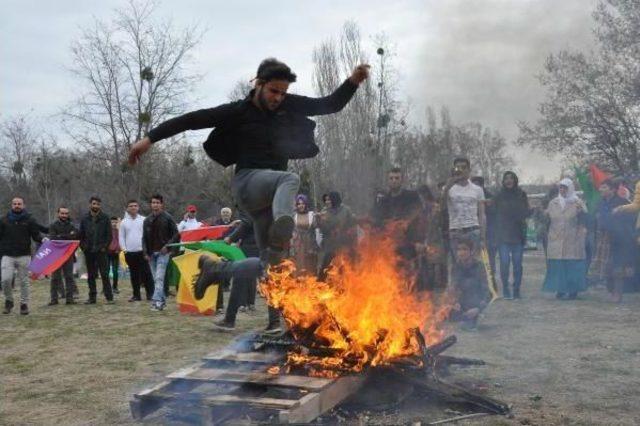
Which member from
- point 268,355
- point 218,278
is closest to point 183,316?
point 218,278

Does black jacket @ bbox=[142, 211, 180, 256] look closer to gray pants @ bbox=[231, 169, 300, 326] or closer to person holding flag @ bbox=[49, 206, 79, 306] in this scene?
person holding flag @ bbox=[49, 206, 79, 306]

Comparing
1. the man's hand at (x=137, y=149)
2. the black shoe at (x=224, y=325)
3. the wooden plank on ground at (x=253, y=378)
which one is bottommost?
the black shoe at (x=224, y=325)

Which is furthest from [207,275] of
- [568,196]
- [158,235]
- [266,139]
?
[568,196]

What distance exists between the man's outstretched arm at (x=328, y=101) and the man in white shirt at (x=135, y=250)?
8154 mm

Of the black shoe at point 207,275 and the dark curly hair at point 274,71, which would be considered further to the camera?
the black shoe at point 207,275

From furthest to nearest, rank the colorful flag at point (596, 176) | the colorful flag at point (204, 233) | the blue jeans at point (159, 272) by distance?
the colorful flag at point (204, 233), the colorful flag at point (596, 176), the blue jeans at point (159, 272)

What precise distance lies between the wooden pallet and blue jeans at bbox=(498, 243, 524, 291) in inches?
265

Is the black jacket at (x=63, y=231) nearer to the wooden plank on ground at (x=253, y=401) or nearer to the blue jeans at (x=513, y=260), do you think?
the blue jeans at (x=513, y=260)

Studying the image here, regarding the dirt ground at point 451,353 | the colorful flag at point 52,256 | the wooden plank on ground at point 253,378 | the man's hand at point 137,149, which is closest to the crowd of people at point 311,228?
the man's hand at point 137,149

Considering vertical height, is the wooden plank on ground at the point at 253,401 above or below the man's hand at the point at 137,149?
below

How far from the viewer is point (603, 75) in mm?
23828

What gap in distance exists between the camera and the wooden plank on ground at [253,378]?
4383 millimetres

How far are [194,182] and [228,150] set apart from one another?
99.6 ft

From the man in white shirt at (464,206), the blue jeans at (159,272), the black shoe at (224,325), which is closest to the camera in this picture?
the black shoe at (224,325)
